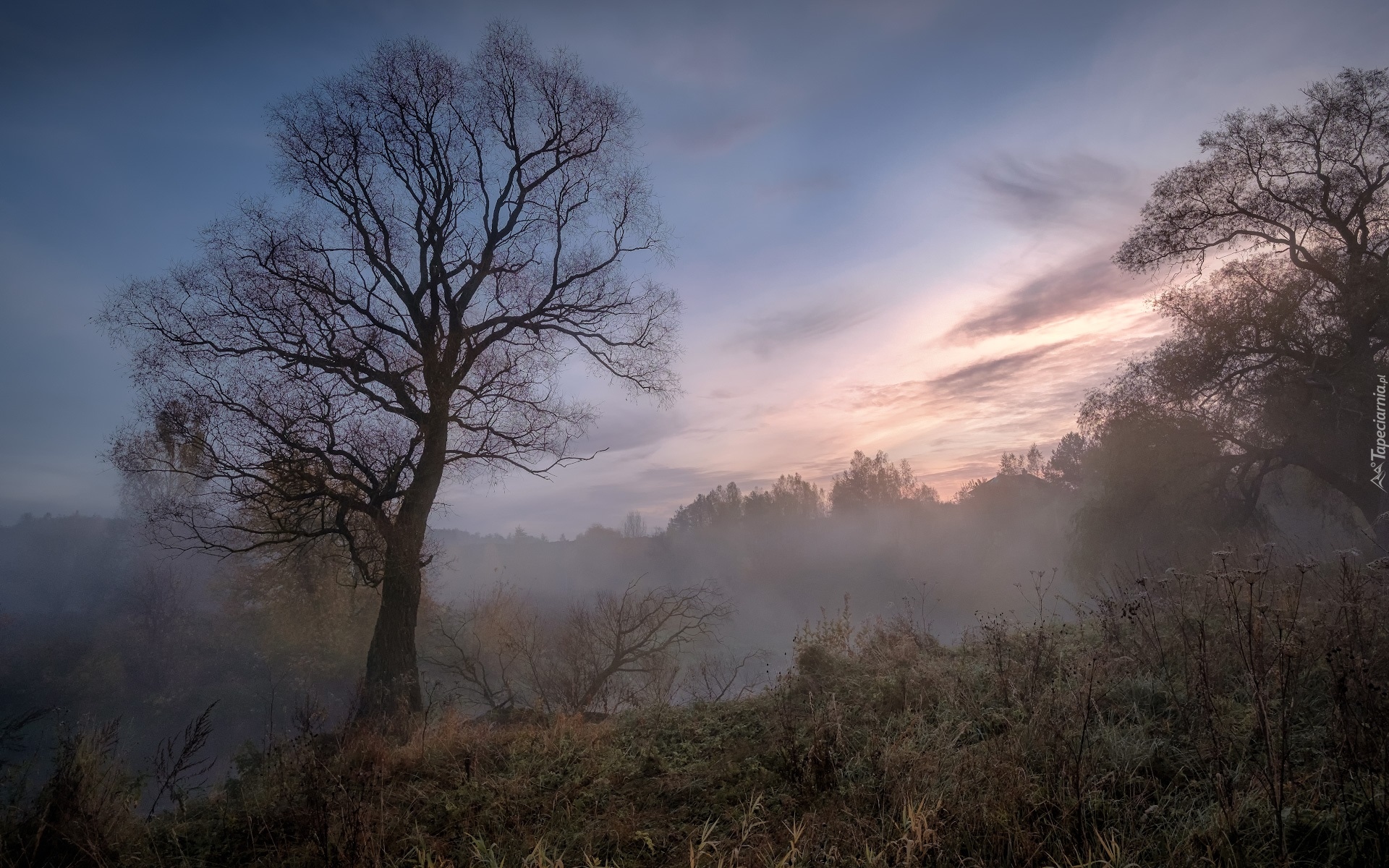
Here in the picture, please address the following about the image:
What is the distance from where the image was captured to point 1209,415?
15.9m

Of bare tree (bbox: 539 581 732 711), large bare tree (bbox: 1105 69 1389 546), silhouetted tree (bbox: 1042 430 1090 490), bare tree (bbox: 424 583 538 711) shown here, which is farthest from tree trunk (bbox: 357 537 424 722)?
silhouetted tree (bbox: 1042 430 1090 490)

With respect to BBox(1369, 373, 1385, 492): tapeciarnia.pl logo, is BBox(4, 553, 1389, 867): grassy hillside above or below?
below

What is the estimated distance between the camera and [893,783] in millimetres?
3355

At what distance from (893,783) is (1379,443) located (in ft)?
55.5

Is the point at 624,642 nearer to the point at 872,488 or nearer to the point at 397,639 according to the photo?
the point at 397,639

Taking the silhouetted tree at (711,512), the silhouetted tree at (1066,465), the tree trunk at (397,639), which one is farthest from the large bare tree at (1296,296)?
the silhouetted tree at (711,512)

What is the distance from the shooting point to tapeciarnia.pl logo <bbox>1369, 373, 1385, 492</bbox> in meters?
12.7

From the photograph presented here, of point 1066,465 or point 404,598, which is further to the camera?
point 1066,465

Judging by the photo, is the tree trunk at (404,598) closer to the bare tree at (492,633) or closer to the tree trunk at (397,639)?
the tree trunk at (397,639)

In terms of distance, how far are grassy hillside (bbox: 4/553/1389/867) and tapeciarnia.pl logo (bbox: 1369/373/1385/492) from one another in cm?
1141

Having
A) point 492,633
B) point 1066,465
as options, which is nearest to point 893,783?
point 492,633

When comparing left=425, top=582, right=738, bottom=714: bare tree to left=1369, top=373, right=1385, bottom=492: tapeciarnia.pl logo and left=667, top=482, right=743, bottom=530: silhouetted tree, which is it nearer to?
left=1369, top=373, right=1385, bottom=492: tapeciarnia.pl logo

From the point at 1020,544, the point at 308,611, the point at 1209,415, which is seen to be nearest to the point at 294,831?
the point at 308,611

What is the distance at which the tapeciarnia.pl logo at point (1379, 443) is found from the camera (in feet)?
41.8
